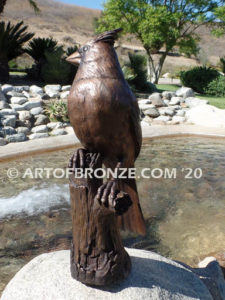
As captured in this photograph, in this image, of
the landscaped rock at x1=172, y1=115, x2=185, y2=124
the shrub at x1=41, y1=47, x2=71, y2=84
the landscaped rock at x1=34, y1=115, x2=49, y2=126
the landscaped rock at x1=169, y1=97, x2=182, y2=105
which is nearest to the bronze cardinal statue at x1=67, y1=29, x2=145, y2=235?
the landscaped rock at x1=34, y1=115, x2=49, y2=126

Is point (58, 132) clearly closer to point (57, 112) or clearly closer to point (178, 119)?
point (57, 112)

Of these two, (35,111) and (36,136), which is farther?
(35,111)

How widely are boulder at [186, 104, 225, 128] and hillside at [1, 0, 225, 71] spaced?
73.8 ft

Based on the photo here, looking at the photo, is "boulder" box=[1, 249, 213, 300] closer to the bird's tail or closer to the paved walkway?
the bird's tail

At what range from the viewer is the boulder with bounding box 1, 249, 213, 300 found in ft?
6.11

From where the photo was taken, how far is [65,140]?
669cm

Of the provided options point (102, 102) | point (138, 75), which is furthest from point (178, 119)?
point (102, 102)

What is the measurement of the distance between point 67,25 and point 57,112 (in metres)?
39.1

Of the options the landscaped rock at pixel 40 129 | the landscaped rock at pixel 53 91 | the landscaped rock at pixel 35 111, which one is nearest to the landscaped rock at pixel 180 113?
the landscaped rock at pixel 53 91

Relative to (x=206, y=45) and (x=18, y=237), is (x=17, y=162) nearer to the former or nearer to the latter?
(x=18, y=237)

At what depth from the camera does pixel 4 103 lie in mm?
8094

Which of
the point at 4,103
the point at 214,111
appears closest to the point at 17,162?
the point at 4,103

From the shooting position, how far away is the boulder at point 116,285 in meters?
1.86

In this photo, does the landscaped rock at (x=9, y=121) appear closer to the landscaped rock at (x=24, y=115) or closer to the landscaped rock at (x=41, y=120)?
the landscaped rock at (x=24, y=115)
